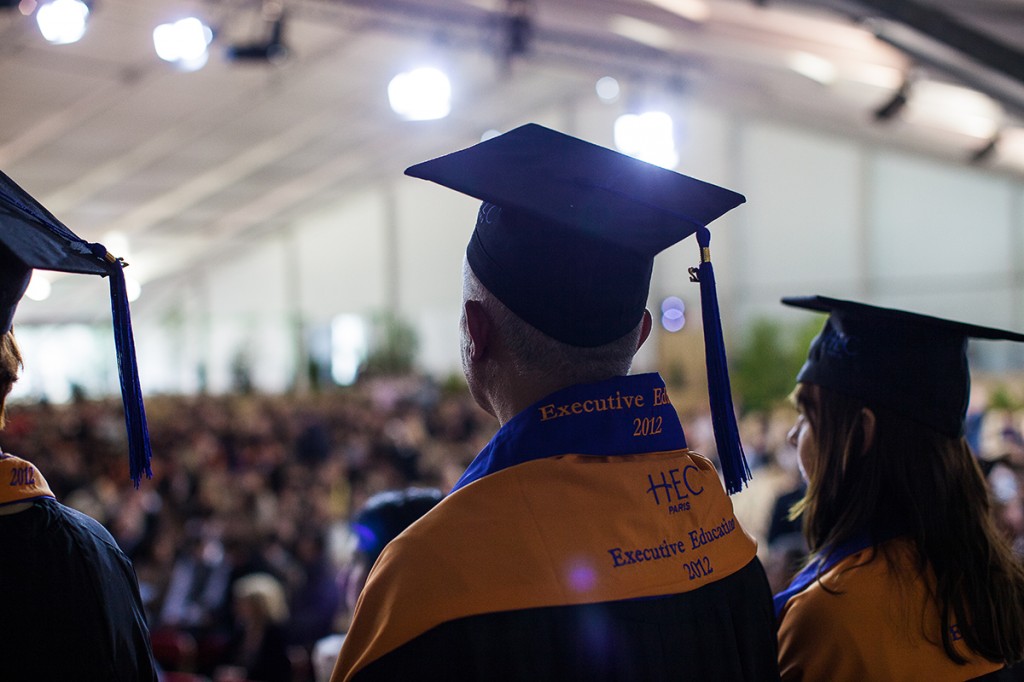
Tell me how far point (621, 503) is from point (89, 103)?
1249 cm

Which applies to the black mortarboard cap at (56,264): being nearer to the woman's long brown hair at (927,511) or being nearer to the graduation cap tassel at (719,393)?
the graduation cap tassel at (719,393)

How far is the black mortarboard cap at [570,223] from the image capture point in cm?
114

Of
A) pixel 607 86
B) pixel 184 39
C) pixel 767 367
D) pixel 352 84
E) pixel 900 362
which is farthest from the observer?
pixel 352 84

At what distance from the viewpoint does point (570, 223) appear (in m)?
1.16

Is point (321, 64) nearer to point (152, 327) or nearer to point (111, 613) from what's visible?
point (152, 327)

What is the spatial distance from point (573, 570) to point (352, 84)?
43.7 feet

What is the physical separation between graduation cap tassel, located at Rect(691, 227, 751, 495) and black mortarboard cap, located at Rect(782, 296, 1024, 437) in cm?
33

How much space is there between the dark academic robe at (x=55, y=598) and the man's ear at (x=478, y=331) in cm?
55

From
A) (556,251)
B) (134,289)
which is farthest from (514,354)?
(134,289)

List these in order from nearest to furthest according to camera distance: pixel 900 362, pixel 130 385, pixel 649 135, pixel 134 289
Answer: pixel 130 385
pixel 900 362
pixel 649 135
pixel 134 289

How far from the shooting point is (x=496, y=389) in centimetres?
117

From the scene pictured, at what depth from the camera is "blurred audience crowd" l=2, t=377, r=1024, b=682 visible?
218 inches

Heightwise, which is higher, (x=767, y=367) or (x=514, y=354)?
(x=767, y=367)

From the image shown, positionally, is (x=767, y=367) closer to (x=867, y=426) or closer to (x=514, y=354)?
(x=867, y=426)
